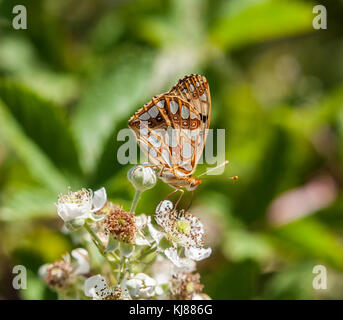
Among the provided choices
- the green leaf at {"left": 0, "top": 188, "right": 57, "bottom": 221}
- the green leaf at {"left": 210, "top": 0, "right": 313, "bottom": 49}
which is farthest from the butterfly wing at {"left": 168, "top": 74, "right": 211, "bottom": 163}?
the green leaf at {"left": 210, "top": 0, "right": 313, "bottom": 49}

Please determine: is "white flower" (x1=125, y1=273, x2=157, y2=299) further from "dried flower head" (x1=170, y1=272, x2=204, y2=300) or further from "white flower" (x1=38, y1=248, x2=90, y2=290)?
"white flower" (x1=38, y1=248, x2=90, y2=290)

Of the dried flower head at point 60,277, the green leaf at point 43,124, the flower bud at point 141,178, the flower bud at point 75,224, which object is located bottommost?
the dried flower head at point 60,277

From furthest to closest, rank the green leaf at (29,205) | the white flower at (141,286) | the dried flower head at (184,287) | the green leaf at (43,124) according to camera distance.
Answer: the green leaf at (43,124) → the green leaf at (29,205) → the dried flower head at (184,287) → the white flower at (141,286)

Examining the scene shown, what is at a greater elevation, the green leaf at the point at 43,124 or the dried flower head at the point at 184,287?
the green leaf at the point at 43,124

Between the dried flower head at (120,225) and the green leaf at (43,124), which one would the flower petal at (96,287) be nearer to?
the dried flower head at (120,225)

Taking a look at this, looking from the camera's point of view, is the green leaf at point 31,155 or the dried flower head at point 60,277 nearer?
the dried flower head at point 60,277

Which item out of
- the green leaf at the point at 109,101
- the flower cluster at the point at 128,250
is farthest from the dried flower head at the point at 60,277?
the green leaf at the point at 109,101

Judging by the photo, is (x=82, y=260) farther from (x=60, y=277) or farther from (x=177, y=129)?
(x=177, y=129)
